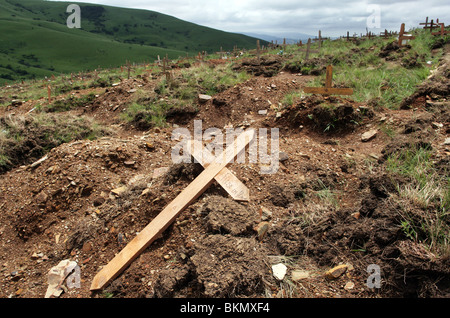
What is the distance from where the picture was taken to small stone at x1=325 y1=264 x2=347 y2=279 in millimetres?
2051

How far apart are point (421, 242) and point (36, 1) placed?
160 meters

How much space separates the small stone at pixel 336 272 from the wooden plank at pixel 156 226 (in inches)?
54.2

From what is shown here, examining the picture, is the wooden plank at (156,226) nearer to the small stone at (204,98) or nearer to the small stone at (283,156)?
the small stone at (283,156)

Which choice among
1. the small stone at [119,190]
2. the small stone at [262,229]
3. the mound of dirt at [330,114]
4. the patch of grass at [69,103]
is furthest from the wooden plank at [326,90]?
the patch of grass at [69,103]

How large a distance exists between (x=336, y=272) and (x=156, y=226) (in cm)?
157

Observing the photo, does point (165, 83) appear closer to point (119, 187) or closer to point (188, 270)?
point (119, 187)

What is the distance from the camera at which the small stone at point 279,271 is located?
6.81 feet

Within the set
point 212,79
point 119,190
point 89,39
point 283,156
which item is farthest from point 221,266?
point 89,39

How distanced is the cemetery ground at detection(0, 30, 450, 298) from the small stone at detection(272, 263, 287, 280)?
0.11 feet

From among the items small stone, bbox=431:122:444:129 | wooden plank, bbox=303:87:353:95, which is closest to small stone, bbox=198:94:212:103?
wooden plank, bbox=303:87:353:95

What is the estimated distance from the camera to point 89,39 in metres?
78.2

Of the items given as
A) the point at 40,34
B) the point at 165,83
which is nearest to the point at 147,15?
the point at 40,34

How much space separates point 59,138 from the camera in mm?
6090

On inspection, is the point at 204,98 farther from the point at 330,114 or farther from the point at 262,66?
the point at 262,66
